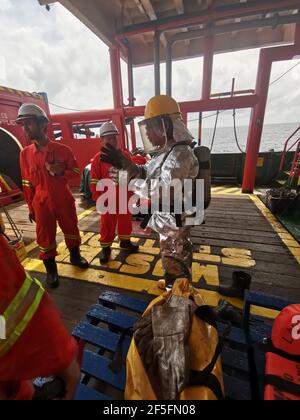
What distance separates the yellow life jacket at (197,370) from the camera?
0.89 metres

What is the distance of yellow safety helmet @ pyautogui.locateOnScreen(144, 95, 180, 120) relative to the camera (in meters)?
1.74

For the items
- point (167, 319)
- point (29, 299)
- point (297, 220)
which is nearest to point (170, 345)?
point (167, 319)

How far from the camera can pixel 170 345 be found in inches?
→ 39.4

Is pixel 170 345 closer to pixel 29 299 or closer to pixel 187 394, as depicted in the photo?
pixel 187 394

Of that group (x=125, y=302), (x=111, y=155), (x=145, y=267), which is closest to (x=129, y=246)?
(x=145, y=267)

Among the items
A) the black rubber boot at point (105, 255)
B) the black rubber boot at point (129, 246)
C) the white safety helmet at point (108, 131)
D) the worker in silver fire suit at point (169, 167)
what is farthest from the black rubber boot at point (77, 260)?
the white safety helmet at point (108, 131)

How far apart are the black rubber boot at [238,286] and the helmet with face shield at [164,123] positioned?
4.96 feet

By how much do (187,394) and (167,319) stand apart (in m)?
0.32

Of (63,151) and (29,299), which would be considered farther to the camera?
(63,151)

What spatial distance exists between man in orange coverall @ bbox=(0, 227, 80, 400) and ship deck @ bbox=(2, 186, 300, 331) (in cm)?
142

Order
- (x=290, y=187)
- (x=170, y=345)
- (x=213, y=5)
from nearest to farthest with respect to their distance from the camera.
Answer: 1. (x=170, y=345)
2. (x=290, y=187)
3. (x=213, y=5)

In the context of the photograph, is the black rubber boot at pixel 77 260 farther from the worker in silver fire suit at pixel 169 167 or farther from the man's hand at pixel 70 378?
the man's hand at pixel 70 378

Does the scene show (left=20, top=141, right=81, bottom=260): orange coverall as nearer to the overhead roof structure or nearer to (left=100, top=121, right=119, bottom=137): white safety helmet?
(left=100, top=121, right=119, bottom=137): white safety helmet

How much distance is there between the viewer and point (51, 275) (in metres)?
2.45
